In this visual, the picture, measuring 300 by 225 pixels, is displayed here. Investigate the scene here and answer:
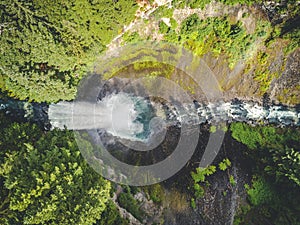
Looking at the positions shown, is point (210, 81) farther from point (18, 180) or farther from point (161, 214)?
point (18, 180)

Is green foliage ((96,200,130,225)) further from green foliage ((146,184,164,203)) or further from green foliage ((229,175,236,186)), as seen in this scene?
green foliage ((229,175,236,186))

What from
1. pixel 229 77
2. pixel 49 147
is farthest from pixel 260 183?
pixel 49 147

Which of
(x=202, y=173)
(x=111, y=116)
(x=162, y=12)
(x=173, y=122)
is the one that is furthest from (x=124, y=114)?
(x=162, y=12)

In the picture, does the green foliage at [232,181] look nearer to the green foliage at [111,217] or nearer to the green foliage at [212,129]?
the green foliage at [212,129]

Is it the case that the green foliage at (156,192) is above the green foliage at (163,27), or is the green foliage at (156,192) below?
below

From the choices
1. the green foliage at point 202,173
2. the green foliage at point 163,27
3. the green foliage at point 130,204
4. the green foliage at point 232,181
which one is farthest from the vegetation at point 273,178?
the green foliage at point 163,27

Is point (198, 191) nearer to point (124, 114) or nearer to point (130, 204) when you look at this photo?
point (130, 204)
